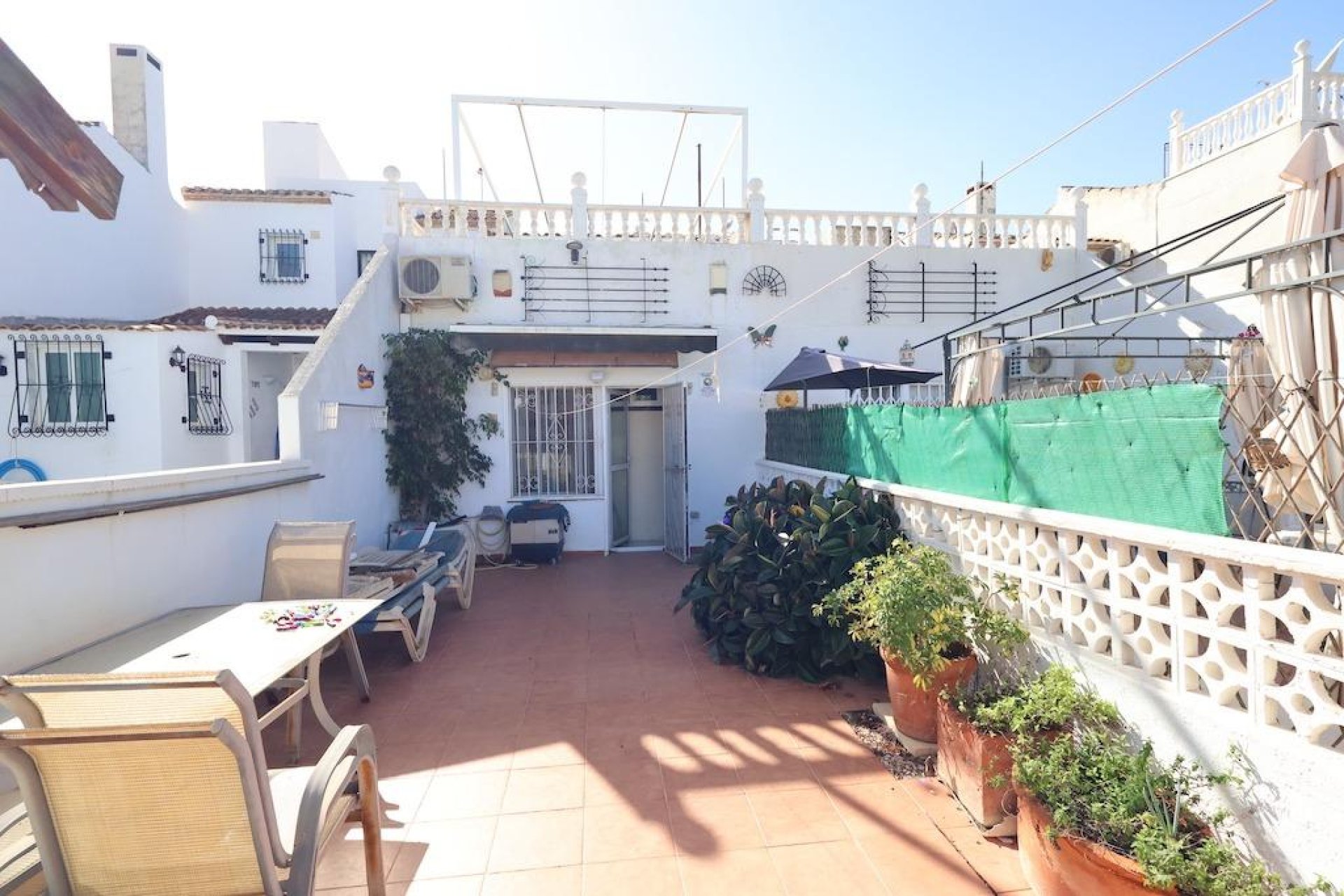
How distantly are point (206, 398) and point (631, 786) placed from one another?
803 centimetres

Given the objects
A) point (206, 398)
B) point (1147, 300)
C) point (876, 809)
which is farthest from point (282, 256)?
point (1147, 300)

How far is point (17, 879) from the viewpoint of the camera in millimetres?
1641

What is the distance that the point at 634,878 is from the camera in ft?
7.93

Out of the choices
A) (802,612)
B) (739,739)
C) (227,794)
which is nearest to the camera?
(227,794)

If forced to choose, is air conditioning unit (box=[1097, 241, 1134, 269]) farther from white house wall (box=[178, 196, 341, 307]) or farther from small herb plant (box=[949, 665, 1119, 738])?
white house wall (box=[178, 196, 341, 307])

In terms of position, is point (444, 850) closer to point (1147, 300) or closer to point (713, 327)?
point (713, 327)

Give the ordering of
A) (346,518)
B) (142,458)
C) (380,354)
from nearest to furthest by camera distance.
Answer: (346,518) < (380,354) < (142,458)

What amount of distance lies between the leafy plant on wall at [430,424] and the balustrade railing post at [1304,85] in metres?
10.8

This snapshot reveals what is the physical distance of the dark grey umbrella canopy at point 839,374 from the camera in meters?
6.49

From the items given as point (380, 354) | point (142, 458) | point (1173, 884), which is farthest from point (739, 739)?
point (142, 458)

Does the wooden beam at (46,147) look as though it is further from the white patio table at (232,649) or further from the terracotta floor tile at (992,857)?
the terracotta floor tile at (992,857)

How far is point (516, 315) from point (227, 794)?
6.74m

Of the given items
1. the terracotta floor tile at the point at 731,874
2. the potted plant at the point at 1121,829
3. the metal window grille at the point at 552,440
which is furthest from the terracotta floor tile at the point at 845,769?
the metal window grille at the point at 552,440

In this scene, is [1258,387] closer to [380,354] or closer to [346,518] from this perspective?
[346,518]
